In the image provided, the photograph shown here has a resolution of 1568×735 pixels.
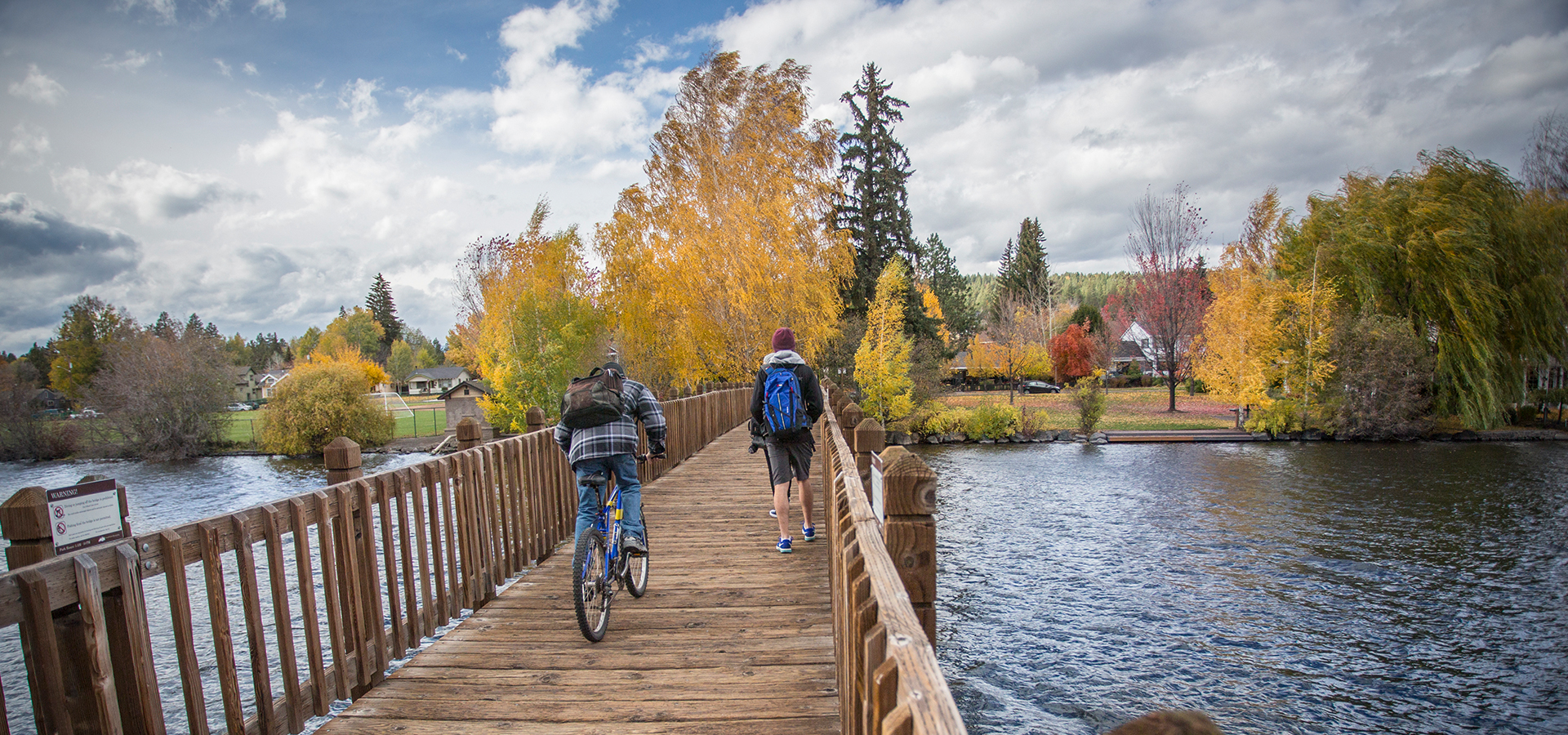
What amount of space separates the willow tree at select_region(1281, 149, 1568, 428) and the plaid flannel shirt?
1380 inches

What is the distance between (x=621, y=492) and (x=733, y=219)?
16868 millimetres

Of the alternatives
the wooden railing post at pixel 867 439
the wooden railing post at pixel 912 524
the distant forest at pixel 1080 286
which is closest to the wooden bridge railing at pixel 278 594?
the wooden railing post at pixel 912 524

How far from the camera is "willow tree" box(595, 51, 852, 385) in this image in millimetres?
20906

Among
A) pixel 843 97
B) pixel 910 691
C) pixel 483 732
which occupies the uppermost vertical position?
pixel 843 97

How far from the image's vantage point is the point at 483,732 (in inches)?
132

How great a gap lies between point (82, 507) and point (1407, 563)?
19047mm

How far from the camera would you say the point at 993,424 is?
1297 inches

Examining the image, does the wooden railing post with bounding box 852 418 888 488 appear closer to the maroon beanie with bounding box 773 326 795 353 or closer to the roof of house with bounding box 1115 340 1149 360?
the maroon beanie with bounding box 773 326 795 353

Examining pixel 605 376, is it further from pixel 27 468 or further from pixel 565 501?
pixel 27 468

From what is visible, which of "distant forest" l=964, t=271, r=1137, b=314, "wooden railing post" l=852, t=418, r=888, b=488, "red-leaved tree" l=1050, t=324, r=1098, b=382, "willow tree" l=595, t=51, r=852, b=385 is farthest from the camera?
"distant forest" l=964, t=271, r=1137, b=314

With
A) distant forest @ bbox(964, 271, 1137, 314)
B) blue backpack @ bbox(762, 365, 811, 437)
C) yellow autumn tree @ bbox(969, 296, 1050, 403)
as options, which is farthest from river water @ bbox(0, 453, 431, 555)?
distant forest @ bbox(964, 271, 1137, 314)

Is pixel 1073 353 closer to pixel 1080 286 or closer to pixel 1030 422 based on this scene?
pixel 1030 422

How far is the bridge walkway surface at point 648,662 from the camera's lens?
344cm

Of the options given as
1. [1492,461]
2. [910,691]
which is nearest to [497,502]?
[910,691]
